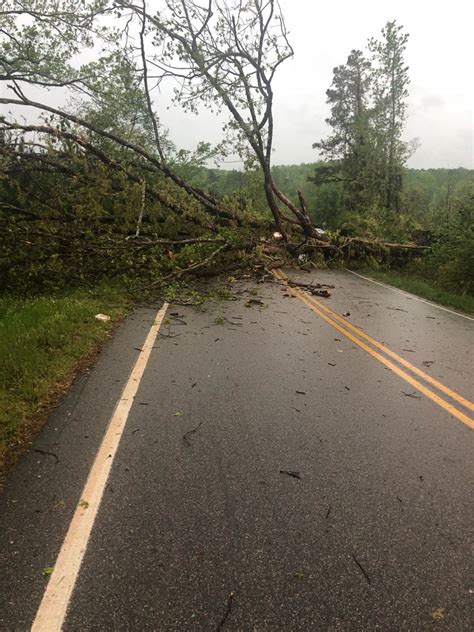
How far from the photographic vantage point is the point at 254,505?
2.97 meters

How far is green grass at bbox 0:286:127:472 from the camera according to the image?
398cm

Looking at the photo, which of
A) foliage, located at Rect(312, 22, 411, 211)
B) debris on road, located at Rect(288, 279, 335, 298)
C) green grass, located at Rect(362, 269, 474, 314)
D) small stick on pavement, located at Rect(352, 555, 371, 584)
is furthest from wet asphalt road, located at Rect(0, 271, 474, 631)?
foliage, located at Rect(312, 22, 411, 211)

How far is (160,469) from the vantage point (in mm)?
3346

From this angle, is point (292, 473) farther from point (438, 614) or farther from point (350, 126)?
point (350, 126)

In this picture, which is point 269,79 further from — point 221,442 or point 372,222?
point 221,442

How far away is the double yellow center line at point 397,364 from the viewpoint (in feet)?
15.7

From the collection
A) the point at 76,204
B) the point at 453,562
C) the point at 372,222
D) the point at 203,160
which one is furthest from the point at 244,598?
the point at 203,160

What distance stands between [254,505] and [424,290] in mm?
12264

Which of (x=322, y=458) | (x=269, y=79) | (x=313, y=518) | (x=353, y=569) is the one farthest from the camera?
(x=269, y=79)

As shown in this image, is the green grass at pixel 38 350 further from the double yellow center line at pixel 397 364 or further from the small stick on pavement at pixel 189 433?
the double yellow center line at pixel 397 364

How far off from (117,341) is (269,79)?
10561mm

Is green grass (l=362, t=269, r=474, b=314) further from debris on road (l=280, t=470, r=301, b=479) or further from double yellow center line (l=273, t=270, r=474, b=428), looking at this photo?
debris on road (l=280, t=470, r=301, b=479)

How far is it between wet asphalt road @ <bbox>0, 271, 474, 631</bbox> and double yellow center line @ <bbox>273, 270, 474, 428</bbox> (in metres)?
0.17

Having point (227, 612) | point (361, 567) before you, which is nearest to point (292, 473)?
point (361, 567)
